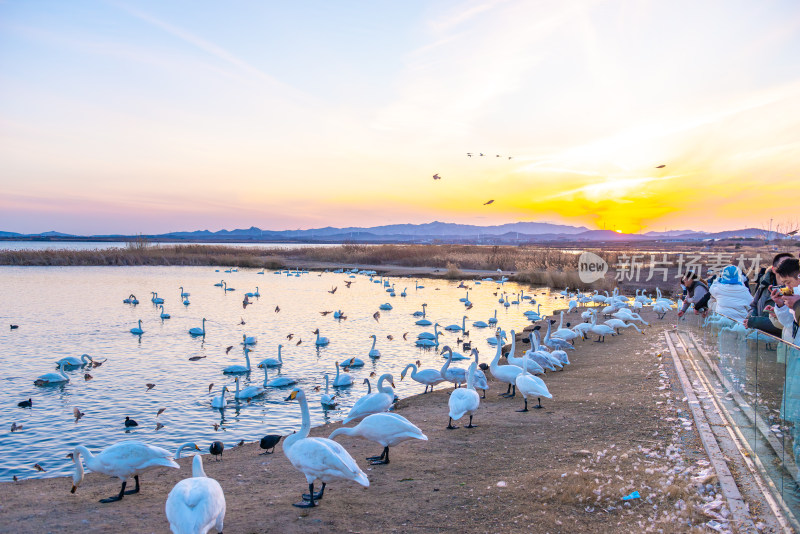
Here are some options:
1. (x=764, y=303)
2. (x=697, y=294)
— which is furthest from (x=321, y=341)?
(x=764, y=303)

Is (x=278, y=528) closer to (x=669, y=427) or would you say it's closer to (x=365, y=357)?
(x=669, y=427)

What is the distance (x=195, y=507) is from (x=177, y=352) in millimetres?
14111

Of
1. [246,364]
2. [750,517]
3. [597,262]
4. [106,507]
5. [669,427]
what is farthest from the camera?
[597,262]

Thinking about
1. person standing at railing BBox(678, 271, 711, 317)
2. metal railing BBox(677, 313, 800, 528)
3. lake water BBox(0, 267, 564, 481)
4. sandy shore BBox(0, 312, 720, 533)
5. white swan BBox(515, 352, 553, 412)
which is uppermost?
person standing at railing BBox(678, 271, 711, 317)

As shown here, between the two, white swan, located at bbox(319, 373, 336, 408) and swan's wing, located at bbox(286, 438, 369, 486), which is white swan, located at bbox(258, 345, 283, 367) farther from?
swan's wing, located at bbox(286, 438, 369, 486)

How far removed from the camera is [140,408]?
39.0 feet

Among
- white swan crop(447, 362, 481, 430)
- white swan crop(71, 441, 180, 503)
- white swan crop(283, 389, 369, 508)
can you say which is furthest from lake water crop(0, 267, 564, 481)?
white swan crop(283, 389, 369, 508)

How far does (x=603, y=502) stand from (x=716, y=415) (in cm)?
346

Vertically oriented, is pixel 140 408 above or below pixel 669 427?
below

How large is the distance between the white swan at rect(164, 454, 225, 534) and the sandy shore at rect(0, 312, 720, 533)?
736 millimetres

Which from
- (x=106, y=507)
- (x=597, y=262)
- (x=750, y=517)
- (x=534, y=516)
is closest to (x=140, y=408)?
(x=106, y=507)

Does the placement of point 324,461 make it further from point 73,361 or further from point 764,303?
point 73,361

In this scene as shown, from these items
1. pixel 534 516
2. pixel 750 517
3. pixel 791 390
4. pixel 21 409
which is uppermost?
pixel 791 390

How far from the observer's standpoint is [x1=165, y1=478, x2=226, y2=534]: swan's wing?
4.91 m
